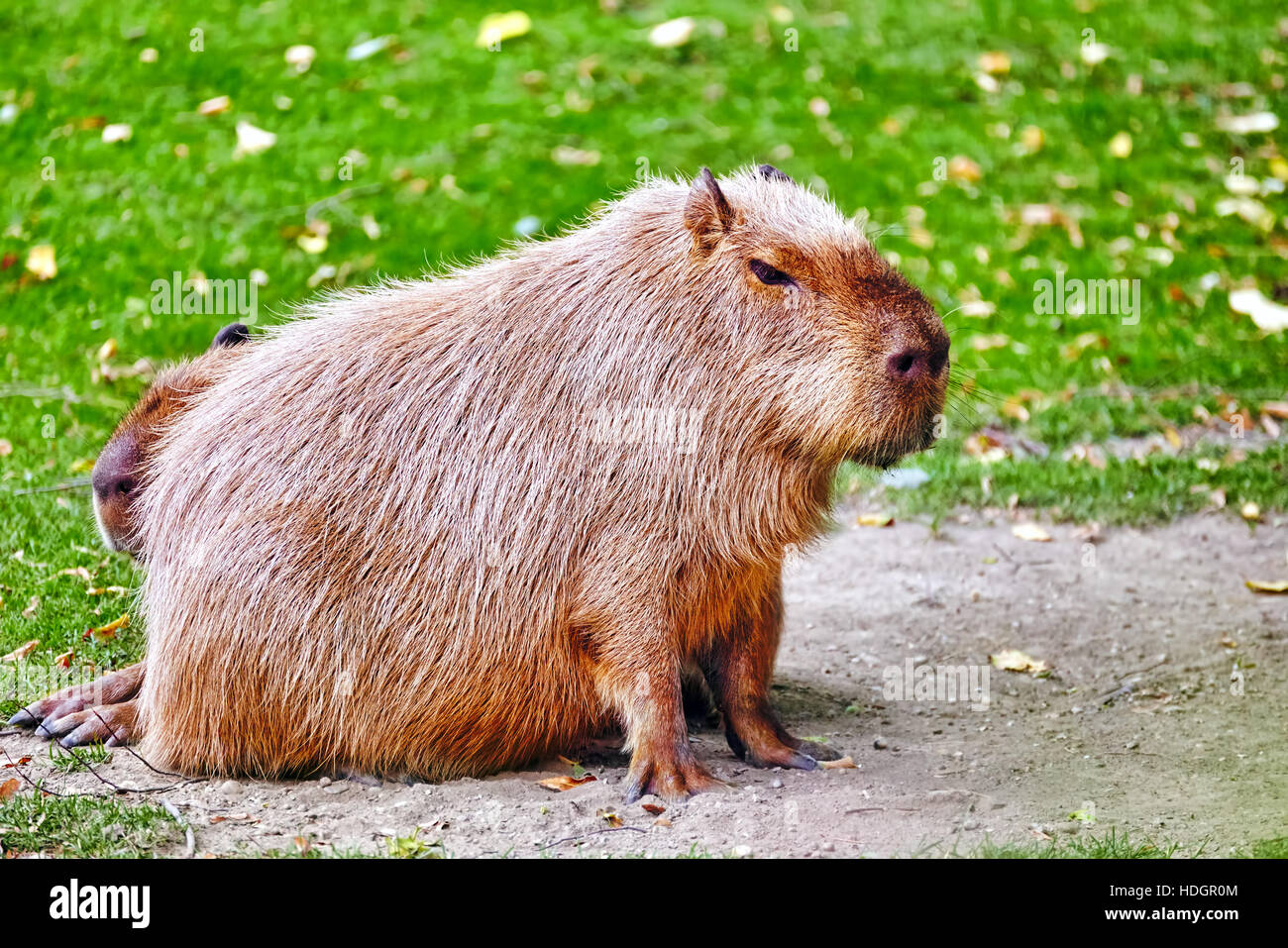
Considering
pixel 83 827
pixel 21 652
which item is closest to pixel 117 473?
pixel 21 652

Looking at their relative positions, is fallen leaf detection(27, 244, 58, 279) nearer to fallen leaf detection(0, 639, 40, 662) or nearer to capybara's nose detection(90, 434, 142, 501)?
fallen leaf detection(0, 639, 40, 662)

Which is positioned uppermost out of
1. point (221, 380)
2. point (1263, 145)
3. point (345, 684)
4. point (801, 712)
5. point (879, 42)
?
point (879, 42)

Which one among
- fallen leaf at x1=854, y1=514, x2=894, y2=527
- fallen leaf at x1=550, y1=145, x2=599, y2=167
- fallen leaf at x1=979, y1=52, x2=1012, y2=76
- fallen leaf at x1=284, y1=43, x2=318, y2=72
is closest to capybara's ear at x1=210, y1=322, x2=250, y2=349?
fallen leaf at x1=854, y1=514, x2=894, y2=527

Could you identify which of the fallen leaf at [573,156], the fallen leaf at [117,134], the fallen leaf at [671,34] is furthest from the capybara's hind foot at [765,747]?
the fallen leaf at [671,34]

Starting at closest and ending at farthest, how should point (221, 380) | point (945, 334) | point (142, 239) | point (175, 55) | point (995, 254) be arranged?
1. point (945, 334)
2. point (221, 380)
3. point (142, 239)
4. point (995, 254)
5. point (175, 55)

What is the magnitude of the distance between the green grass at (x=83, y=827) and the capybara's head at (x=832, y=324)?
7.08 ft

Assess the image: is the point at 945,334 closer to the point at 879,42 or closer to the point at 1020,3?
the point at 879,42

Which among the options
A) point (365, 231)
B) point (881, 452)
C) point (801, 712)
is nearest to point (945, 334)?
point (881, 452)

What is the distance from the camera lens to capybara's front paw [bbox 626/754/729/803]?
427cm

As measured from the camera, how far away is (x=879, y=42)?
12.8 metres

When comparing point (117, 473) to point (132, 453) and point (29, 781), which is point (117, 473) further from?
point (29, 781)

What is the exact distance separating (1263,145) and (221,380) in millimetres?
9827

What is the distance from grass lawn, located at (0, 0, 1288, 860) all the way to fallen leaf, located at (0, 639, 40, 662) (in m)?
0.61

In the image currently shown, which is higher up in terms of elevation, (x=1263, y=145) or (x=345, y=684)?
(x=1263, y=145)
